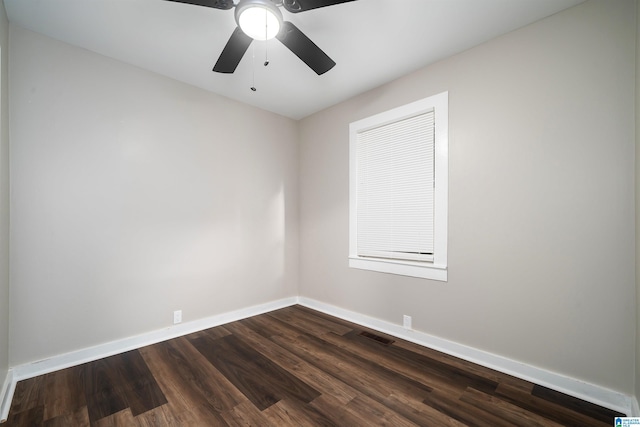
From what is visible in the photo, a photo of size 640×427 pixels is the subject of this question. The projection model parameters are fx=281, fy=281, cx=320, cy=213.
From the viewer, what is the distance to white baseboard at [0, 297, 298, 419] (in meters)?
2.03

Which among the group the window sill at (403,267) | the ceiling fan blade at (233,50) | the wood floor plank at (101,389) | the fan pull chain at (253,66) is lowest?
the wood floor plank at (101,389)

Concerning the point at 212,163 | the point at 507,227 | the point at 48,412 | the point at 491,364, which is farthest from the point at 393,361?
the point at 212,163

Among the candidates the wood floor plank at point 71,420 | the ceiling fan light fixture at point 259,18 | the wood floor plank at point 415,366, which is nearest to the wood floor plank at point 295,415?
the wood floor plank at point 415,366

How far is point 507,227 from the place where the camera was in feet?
7.29

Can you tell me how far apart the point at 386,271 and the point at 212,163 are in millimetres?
2283

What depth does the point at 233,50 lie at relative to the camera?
189 centimetres

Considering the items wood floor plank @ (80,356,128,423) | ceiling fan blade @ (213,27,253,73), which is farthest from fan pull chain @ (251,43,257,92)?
wood floor plank @ (80,356,128,423)

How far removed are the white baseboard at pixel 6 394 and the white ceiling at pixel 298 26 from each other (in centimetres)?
258

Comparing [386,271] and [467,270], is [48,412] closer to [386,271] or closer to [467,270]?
[386,271]

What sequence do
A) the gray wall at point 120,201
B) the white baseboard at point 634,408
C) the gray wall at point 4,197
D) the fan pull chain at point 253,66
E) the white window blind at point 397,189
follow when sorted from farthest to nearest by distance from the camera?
the white window blind at point 397,189 → the fan pull chain at point 253,66 → the gray wall at point 120,201 → the gray wall at point 4,197 → the white baseboard at point 634,408

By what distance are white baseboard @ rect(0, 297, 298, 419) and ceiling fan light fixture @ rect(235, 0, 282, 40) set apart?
2762mm

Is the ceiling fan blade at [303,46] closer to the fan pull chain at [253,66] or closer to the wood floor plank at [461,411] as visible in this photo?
the fan pull chain at [253,66]

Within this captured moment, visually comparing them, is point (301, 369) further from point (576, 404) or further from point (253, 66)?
point (253, 66)

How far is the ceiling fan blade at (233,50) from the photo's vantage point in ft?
5.79
